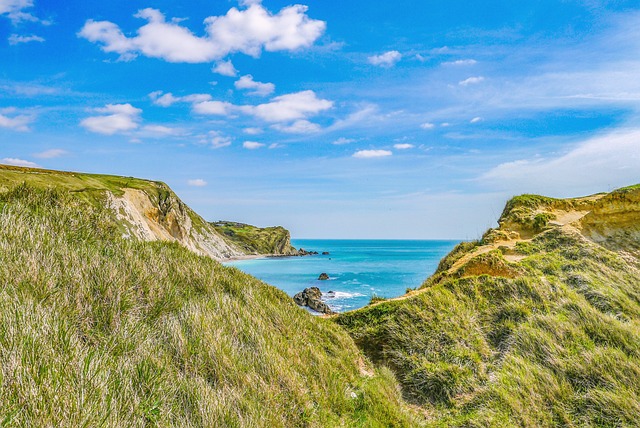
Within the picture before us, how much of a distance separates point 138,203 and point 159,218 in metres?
5.36

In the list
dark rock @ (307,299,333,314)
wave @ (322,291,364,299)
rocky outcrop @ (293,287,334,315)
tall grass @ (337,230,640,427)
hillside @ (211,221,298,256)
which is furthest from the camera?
hillside @ (211,221,298,256)

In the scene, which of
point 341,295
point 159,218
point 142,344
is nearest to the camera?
point 142,344

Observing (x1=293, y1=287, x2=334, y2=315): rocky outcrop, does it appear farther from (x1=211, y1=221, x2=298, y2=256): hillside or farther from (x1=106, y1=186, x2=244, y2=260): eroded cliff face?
(x1=211, y1=221, x2=298, y2=256): hillside

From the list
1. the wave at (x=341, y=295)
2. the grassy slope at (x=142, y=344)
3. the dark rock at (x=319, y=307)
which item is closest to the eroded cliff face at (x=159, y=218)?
the dark rock at (x=319, y=307)

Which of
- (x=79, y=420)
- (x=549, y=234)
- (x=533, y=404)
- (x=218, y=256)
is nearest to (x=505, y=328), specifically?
(x=533, y=404)

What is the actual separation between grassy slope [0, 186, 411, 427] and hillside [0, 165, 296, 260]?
23.8m

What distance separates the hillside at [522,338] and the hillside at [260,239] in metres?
111

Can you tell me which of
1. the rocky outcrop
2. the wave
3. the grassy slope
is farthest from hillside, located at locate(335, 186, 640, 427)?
the wave

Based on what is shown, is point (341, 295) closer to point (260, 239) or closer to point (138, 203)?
point (138, 203)

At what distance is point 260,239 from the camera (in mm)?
138500

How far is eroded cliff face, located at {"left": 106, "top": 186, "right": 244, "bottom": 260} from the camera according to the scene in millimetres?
45094

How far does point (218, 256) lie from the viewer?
85.6m

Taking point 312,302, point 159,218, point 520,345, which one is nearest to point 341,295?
point 312,302

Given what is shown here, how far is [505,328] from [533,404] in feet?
11.0
